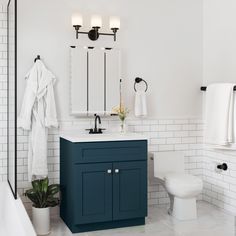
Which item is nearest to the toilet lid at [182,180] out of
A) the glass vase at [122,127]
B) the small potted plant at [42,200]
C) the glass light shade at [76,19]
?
the glass vase at [122,127]

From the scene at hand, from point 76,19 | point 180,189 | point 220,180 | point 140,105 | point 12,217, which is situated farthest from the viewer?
point 220,180

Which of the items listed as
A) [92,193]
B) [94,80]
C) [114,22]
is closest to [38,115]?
[94,80]

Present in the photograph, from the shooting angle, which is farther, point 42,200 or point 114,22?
point 114,22

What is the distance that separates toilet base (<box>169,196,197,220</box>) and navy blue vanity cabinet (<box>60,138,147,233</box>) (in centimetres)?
43

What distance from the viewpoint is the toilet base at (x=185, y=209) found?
173 inches

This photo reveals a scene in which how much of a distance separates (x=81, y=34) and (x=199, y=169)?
233 centimetres

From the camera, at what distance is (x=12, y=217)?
11.3 ft

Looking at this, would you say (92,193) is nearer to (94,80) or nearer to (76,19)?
(94,80)

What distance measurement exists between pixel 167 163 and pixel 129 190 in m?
0.92

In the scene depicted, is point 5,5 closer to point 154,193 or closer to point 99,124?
point 99,124

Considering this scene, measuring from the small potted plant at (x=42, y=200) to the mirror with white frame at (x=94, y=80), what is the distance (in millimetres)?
927

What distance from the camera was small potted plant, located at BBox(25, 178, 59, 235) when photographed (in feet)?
13.1

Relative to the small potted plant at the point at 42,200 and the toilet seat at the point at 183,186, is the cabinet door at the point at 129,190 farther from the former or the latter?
the small potted plant at the point at 42,200

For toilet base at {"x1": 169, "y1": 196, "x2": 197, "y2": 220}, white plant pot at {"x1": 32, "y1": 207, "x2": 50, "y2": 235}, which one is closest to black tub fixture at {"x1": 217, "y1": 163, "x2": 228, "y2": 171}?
toilet base at {"x1": 169, "y1": 196, "x2": 197, "y2": 220}
